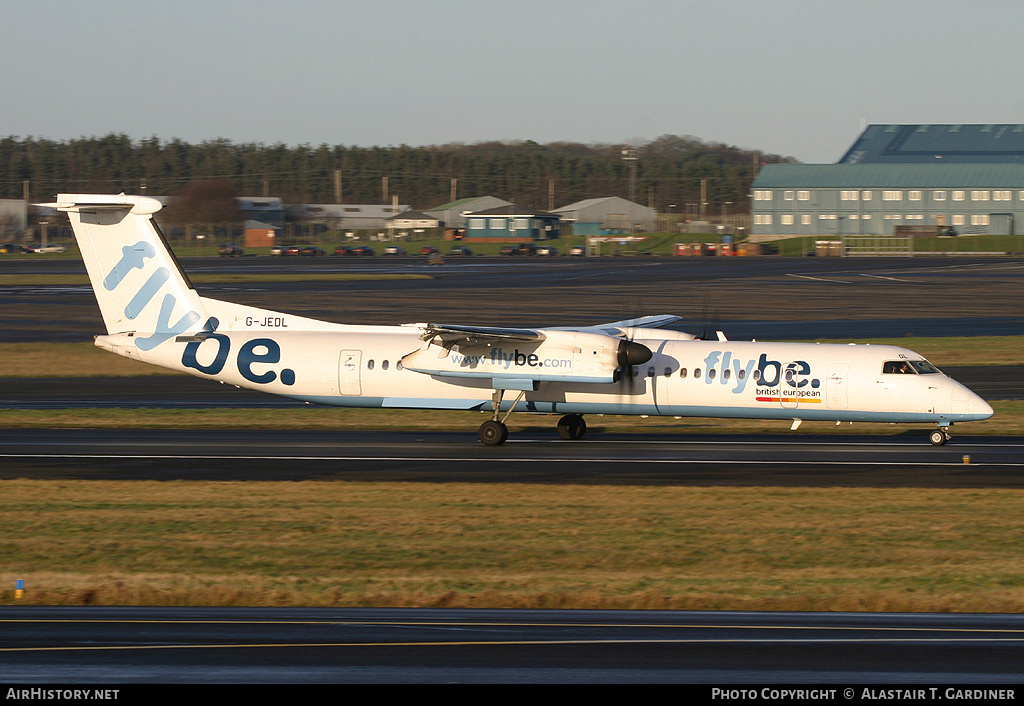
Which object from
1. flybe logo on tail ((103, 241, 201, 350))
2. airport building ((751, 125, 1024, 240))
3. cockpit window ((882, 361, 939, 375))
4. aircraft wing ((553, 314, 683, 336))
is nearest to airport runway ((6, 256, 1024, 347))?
aircraft wing ((553, 314, 683, 336))

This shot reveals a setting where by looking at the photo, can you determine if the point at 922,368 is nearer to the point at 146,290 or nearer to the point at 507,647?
the point at 507,647

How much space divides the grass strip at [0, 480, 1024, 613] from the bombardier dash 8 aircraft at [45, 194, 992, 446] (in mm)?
4897

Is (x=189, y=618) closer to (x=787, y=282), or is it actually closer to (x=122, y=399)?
(x=122, y=399)

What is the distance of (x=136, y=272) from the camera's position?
27.6 m

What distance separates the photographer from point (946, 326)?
5109 cm

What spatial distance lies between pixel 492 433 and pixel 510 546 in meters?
8.95

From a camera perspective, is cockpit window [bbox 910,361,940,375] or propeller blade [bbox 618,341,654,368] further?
propeller blade [bbox 618,341,654,368]

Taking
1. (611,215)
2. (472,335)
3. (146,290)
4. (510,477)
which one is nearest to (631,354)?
(472,335)

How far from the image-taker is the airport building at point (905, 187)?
117938mm

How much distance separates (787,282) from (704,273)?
9427 millimetres

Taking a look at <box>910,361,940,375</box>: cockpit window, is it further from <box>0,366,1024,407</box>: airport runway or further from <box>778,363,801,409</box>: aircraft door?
<box>0,366,1024,407</box>: airport runway

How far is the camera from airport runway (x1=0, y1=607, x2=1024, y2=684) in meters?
9.81

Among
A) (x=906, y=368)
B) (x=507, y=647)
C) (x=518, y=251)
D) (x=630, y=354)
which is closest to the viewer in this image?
(x=507, y=647)
